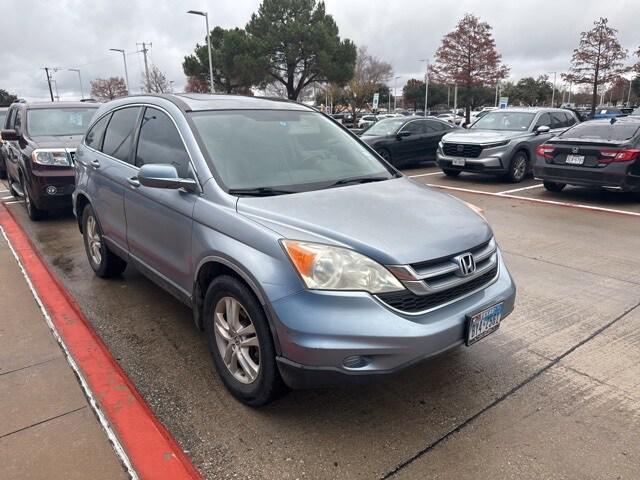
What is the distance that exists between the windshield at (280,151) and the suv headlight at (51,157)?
4.87 metres

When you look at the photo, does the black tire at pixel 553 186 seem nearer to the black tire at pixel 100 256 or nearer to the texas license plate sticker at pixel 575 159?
the texas license plate sticker at pixel 575 159

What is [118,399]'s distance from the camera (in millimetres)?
2939

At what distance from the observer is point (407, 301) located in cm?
246

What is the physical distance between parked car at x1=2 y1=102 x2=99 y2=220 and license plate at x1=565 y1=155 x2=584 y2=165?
26.9 ft

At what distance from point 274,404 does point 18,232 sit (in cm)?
603

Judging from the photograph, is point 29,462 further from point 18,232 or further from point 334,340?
point 18,232

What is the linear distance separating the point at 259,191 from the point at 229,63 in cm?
4001

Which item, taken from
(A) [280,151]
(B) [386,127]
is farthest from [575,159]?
(A) [280,151]

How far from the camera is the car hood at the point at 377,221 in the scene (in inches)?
98.6

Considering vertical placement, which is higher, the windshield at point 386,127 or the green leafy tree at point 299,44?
the green leafy tree at point 299,44

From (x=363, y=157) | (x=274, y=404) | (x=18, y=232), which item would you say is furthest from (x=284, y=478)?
(x=18, y=232)

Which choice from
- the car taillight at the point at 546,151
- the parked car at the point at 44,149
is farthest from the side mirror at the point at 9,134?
the car taillight at the point at 546,151

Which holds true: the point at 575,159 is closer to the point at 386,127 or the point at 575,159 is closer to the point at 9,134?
the point at 386,127

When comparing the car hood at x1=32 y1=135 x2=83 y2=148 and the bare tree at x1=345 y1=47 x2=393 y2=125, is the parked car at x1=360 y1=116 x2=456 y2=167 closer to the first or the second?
the car hood at x1=32 y1=135 x2=83 y2=148
